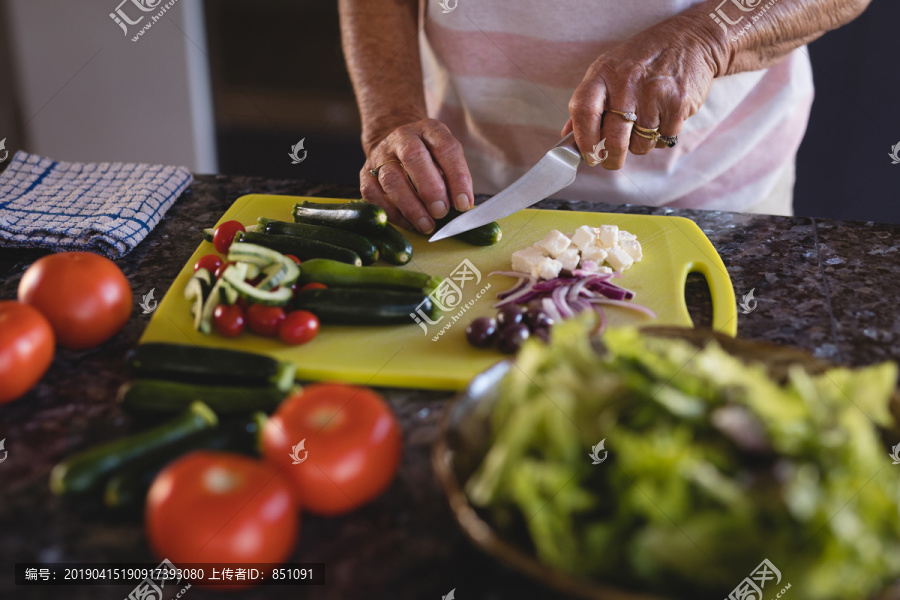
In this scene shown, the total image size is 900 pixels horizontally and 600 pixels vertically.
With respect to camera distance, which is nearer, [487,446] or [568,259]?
[487,446]

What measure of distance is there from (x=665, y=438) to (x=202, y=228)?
1723 mm

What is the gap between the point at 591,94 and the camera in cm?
204

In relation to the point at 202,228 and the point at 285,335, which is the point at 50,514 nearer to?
the point at 285,335

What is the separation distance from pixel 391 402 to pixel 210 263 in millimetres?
674

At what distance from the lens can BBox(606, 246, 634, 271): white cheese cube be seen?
1978mm

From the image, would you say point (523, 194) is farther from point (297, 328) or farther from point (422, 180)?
point (297, 328)

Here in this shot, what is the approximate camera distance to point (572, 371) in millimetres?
1186

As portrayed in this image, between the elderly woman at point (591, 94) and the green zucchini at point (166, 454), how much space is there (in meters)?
1.02

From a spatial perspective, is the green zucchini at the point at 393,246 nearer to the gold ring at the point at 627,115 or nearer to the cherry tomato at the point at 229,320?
the cherry tomato at the point at 229,320

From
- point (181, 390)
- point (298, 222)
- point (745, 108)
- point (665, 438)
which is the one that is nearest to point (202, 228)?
point (298, 222)

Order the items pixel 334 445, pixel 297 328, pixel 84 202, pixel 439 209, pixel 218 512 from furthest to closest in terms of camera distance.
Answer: pixel 84 202
pixel 439 209
pixel 297 328
pixel 334 445
pixel 218 512

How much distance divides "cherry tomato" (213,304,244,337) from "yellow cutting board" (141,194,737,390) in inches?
1.1

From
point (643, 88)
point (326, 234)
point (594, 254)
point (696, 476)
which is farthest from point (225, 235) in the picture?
point (696, 476)

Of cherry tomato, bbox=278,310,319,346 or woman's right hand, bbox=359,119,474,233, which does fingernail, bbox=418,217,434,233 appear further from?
cherry tomato, bbox=278,310,319,346
